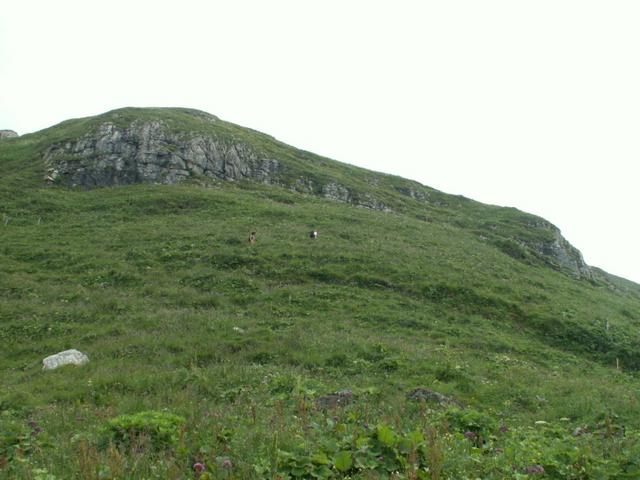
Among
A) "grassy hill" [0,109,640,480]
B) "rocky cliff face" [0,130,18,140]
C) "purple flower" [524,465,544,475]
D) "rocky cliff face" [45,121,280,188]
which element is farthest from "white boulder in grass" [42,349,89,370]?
A: "rocky cliff face" [0,130,18,140]

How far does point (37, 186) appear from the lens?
163ft

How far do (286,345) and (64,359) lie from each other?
7.65 meters

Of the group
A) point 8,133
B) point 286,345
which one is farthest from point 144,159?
point 8,133

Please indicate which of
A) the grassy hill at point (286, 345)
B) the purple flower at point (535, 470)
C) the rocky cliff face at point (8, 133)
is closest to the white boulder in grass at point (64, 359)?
the grassy hill at point (286, 345)

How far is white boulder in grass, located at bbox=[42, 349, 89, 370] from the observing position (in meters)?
16.2

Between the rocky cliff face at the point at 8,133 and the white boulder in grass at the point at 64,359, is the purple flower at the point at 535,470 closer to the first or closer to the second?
the white boulder in grass at the point at 64,359

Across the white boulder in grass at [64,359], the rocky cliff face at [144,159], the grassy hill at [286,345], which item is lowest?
the white boulder in grass at [64,359]

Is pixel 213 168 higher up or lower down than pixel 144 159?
higher up

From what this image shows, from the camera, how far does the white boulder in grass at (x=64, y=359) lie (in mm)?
16178

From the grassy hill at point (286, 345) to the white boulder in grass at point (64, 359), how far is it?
1.10 ft

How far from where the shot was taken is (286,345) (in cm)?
1859

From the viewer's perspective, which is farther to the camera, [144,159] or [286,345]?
[144,159]

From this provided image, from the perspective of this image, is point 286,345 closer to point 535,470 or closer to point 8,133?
point 535,470

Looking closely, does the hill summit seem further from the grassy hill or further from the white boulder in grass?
the white boulder in grass
